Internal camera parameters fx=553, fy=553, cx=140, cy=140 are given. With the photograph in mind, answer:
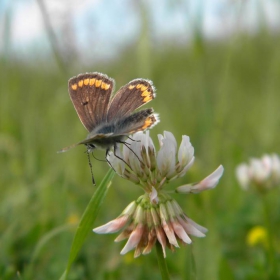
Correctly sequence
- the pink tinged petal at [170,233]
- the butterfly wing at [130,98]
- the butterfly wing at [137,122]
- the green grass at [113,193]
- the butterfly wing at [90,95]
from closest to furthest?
the pink tinged petal at [170,233] < the butterfly wing at [137,122] < the butterfly wing at [130,98] < the butterfly wing at [90,95] < the green grass at [113,193]

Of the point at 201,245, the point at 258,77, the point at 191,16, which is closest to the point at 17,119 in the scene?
the point at 191,16

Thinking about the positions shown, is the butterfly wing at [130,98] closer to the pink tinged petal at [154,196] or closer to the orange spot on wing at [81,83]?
the orange spot on wing at [81,83]

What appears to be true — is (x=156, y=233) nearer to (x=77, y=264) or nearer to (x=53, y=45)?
(x=77, y=264)

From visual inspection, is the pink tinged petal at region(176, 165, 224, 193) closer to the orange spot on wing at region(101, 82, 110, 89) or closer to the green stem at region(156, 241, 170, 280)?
the green stem at region(156, 241, 170, 280)

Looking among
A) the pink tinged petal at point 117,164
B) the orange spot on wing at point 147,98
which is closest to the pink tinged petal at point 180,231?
the pink tinged petal at point 117,164

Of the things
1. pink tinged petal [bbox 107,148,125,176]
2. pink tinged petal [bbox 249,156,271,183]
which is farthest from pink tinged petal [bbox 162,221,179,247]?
pink tinged petal [bbox 249,156,271,183]

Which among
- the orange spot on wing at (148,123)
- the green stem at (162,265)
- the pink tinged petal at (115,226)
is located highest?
the orange spot on wing at (148,123)

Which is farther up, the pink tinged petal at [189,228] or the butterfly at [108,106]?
the butterfly at [108,106]
